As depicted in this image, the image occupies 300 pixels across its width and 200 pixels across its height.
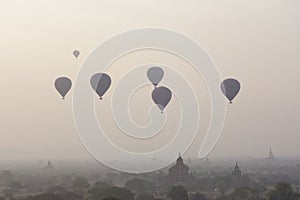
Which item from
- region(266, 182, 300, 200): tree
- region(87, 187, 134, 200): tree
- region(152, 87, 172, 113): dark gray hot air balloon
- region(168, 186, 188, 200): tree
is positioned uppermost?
region(152, 87, 172, 113): dark gray hot air balloon

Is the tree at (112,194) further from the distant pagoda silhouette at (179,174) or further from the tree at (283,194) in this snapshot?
the distant pagoda silhouette at (179,174)

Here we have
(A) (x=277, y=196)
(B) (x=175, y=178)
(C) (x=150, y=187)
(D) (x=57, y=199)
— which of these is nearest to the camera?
(D) (x=57, y=199)

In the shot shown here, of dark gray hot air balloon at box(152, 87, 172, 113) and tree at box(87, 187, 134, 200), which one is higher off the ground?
dark gray hot air balloon at box(152, 87, 172, 113)

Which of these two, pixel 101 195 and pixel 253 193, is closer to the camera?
pixel 101 195

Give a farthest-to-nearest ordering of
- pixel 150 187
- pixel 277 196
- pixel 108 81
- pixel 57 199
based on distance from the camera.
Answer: pixel 150 187 → pixel 277 196 → pixel 57 199 → pixel 108 81

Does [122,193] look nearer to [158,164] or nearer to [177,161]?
[177,161]

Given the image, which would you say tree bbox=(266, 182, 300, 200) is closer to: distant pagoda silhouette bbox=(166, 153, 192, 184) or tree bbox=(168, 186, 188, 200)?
tree bbox=(168, 186, 188, 200)

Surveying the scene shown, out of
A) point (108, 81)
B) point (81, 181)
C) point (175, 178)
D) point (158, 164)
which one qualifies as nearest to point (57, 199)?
point (108, 81)

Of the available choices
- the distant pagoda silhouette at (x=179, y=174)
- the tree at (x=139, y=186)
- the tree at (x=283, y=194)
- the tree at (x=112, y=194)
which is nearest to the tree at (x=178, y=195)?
the tree at (x=112, y=194)

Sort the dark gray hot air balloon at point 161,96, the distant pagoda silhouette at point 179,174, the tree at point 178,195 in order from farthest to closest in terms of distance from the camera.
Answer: the distant pagoda silhouette at point 179,174, the tree at point 178,195, the dark gray hot air balloon at point 161,96

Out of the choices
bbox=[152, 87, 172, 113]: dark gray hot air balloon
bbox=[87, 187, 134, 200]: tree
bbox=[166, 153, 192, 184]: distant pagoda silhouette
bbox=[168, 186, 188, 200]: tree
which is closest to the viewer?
bbox=[152, 87, 172, 113]: dark gray hot air balloon

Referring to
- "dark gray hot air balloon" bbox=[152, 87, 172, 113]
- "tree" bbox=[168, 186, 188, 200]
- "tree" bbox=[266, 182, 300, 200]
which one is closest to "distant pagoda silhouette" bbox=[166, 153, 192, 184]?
"tree" bbox=[168, 186, 188, 200]
